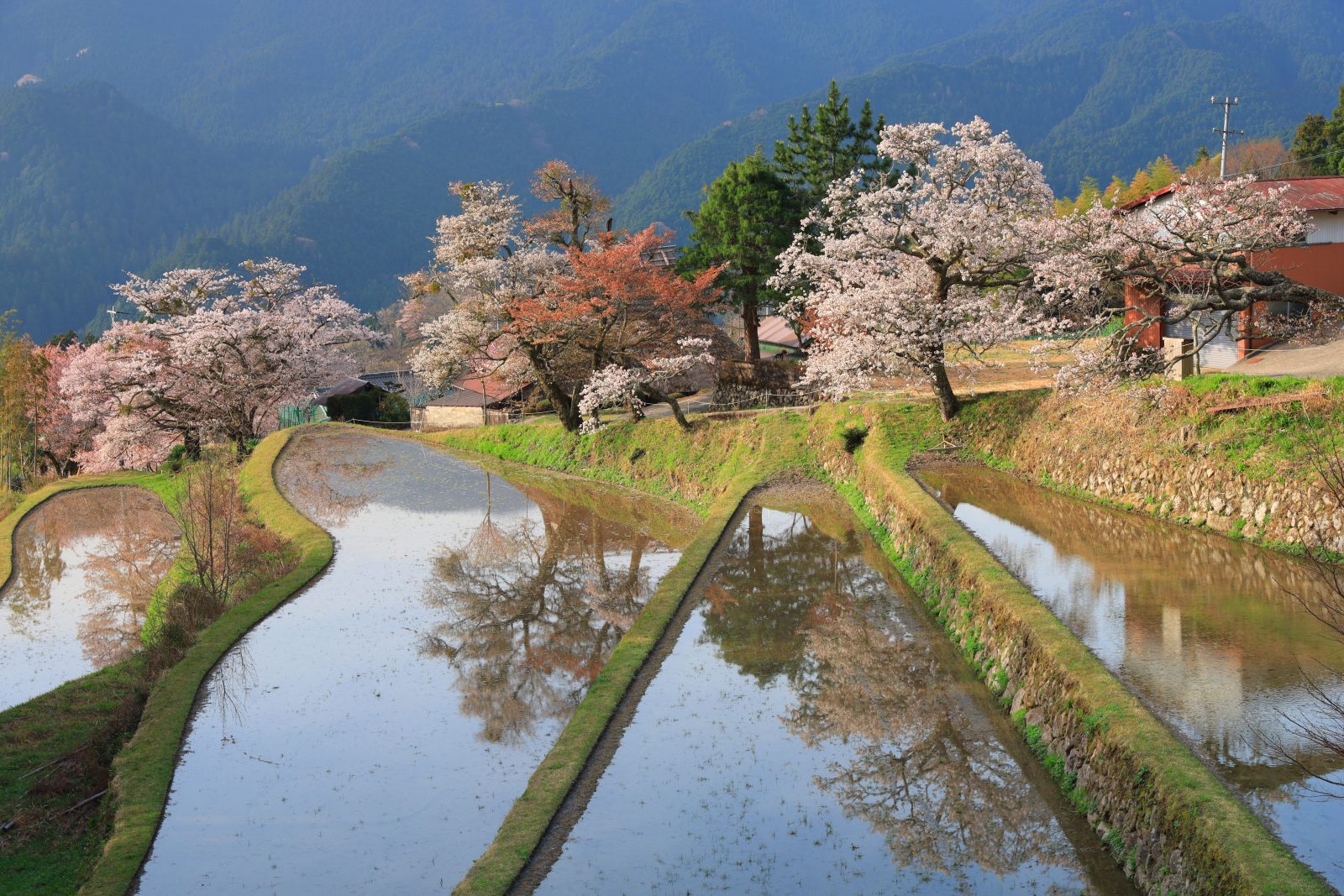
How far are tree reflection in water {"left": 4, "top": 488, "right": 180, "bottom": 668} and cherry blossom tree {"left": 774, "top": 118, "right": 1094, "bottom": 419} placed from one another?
58.1ft

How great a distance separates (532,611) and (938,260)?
47.1ft

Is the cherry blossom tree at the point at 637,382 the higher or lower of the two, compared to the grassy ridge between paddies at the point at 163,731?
higher

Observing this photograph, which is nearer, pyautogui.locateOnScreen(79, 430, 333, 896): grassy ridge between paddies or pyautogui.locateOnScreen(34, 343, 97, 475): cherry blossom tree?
pyautogui.locateOnScreen(79, 430, 333, 896): grassy ridge between paddies

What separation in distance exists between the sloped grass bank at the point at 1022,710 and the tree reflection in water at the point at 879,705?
0.52 m

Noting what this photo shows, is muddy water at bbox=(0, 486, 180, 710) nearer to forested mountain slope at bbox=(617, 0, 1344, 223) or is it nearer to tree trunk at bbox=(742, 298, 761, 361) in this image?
tree trunk at bbox=(742, 298, 761, 361)

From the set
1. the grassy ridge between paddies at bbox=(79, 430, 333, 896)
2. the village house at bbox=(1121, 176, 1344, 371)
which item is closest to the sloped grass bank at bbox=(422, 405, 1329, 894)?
the grassy ridge between paddies at bbox=(79, 430, 333, 896)

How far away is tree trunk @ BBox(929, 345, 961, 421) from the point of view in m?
26.4

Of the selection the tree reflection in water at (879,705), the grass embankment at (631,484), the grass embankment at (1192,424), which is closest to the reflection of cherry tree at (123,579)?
the grass embankment at (631,484)

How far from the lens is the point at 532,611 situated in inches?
760

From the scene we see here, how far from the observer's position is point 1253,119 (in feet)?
518

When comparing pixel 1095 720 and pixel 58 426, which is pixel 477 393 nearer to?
pixel 58 426

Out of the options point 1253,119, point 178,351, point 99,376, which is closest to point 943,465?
point 178,351

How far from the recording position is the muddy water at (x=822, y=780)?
9.95m

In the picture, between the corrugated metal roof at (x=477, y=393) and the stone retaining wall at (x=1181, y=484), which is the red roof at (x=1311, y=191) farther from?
the corrugated metal roof at (x=477, y=393)
